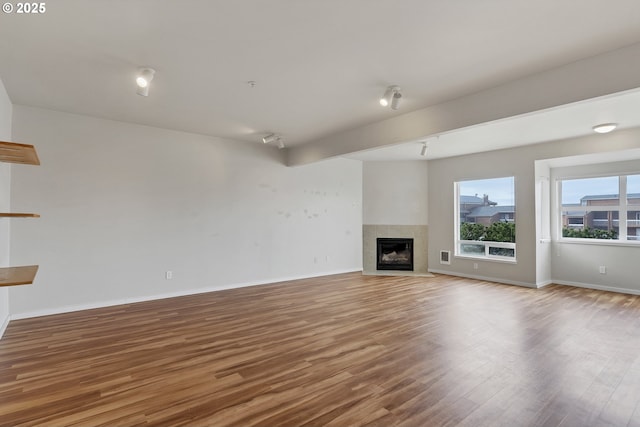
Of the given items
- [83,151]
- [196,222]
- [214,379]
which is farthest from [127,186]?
[214,379]

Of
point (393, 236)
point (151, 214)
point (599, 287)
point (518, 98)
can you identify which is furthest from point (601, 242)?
point (151, 214)

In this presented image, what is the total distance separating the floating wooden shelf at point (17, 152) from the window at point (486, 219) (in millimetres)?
7065

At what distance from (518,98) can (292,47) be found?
225cm

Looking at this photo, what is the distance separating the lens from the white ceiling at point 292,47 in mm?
2053

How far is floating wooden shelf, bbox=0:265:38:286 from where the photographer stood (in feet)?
6.98

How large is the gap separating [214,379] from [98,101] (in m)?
3.49

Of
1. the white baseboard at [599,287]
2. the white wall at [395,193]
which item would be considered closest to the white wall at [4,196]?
the white wall at [395,193]

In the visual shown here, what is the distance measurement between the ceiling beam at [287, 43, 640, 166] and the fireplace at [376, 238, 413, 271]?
3411 mm

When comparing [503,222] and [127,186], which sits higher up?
[127,186]

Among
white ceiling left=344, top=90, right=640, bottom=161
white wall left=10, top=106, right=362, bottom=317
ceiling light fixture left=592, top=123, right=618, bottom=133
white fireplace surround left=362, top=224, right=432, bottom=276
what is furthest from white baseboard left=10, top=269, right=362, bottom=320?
ceiling light fixture left=592, top=123, right=618, bottom=133

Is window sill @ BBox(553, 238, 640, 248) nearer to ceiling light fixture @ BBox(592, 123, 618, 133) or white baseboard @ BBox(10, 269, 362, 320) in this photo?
ceiling light fixture @ BBox(592, 123, 618, 133)

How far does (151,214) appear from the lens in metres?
4.83

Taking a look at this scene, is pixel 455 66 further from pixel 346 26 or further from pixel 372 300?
pixel 372 300

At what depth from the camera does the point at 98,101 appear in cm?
377
